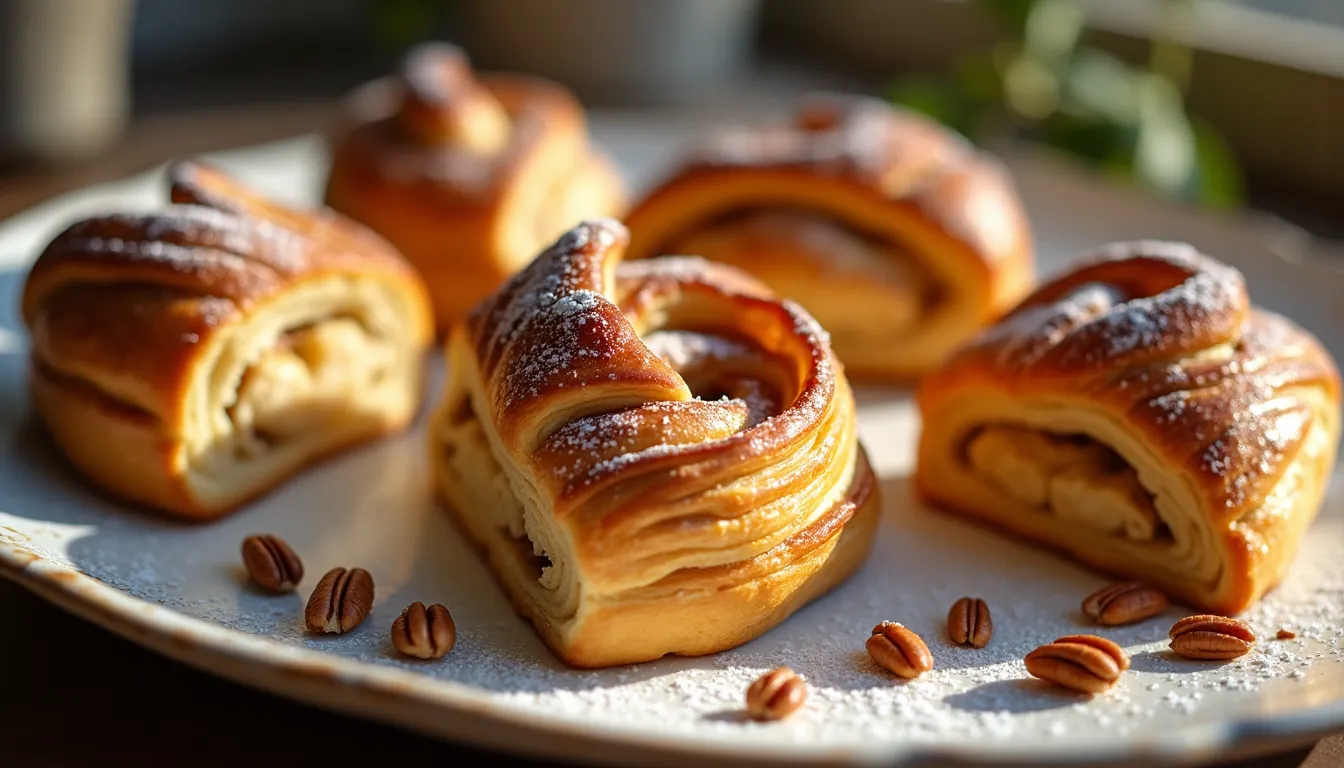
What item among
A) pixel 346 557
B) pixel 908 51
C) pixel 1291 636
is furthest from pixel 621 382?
pixel 908 51

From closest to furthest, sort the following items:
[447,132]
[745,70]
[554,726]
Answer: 1. [554,726]
2. [447,132]
3. [745,70]

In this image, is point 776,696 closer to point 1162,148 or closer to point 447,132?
point 447,132

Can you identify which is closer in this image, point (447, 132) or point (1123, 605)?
point (1123, 605)

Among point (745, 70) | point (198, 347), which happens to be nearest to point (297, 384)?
point (198, 347)

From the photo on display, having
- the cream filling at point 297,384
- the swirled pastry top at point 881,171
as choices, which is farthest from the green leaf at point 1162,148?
the cream filling at point 297,384

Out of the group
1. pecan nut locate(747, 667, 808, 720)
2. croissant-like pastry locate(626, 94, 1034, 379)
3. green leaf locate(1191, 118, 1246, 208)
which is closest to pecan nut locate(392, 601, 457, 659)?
pecan nut locate(747, 667, 808, 720)

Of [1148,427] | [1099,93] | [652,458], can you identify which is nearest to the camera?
[652,458]

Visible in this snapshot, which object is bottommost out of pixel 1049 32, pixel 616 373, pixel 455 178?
pixel 616 373
